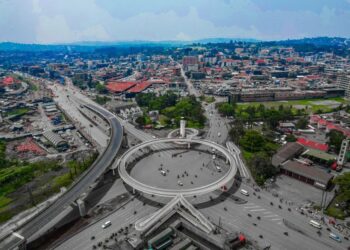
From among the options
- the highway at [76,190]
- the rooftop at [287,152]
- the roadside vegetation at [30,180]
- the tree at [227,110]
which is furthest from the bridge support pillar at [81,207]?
the tree at [227,110]

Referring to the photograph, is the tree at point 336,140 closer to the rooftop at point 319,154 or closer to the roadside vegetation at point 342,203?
the rooftop at point 319,154

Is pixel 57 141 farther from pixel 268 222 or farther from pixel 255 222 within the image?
pixel 268 222

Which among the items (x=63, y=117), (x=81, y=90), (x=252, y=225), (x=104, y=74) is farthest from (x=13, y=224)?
(x=104, y=74)

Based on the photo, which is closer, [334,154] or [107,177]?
[107,177]

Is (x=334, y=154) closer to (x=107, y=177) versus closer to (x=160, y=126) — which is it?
(x=160, y=126)

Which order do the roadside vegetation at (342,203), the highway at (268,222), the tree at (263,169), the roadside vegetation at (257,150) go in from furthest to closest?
the roadside vegetation at (257,150)
the tree at (263,169)
the roadside vegetation at (342,203)
the highway at (268,222)

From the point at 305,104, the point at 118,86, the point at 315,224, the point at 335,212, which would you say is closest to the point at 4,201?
the point at 315,224
